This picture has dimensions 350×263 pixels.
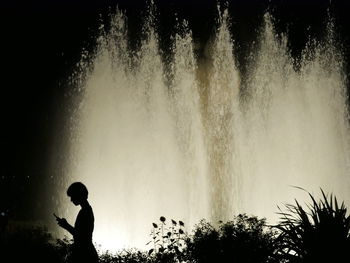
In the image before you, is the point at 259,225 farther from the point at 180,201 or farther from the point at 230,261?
the point at 180,201

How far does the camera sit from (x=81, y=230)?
5723 mm

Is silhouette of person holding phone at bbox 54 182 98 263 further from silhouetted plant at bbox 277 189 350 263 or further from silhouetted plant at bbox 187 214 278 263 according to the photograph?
silhouetted plant at bbox 187 214 278 263

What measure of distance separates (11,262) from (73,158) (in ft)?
37.7

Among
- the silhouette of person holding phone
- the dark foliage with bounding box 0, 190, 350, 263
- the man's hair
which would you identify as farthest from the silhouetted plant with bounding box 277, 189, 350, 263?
the man's hair

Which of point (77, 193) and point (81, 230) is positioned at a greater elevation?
point (77, 193)

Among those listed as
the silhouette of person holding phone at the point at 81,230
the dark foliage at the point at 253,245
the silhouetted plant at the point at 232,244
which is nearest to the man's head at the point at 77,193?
the silhouette of person holding phone at the point at 81,230

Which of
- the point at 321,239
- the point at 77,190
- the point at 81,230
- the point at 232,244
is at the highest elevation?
the point at 232,244

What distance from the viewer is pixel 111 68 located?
73.7 feet

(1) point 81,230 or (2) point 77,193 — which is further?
(2) point 77,193

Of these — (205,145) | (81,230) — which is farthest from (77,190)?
(205,145)

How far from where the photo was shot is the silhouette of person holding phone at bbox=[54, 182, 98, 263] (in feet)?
Answer: 18.4

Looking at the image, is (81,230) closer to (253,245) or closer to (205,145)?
(253,245)

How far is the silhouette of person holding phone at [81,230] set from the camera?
561cm

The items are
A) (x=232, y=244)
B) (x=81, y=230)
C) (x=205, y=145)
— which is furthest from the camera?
(x=205, y=145)
